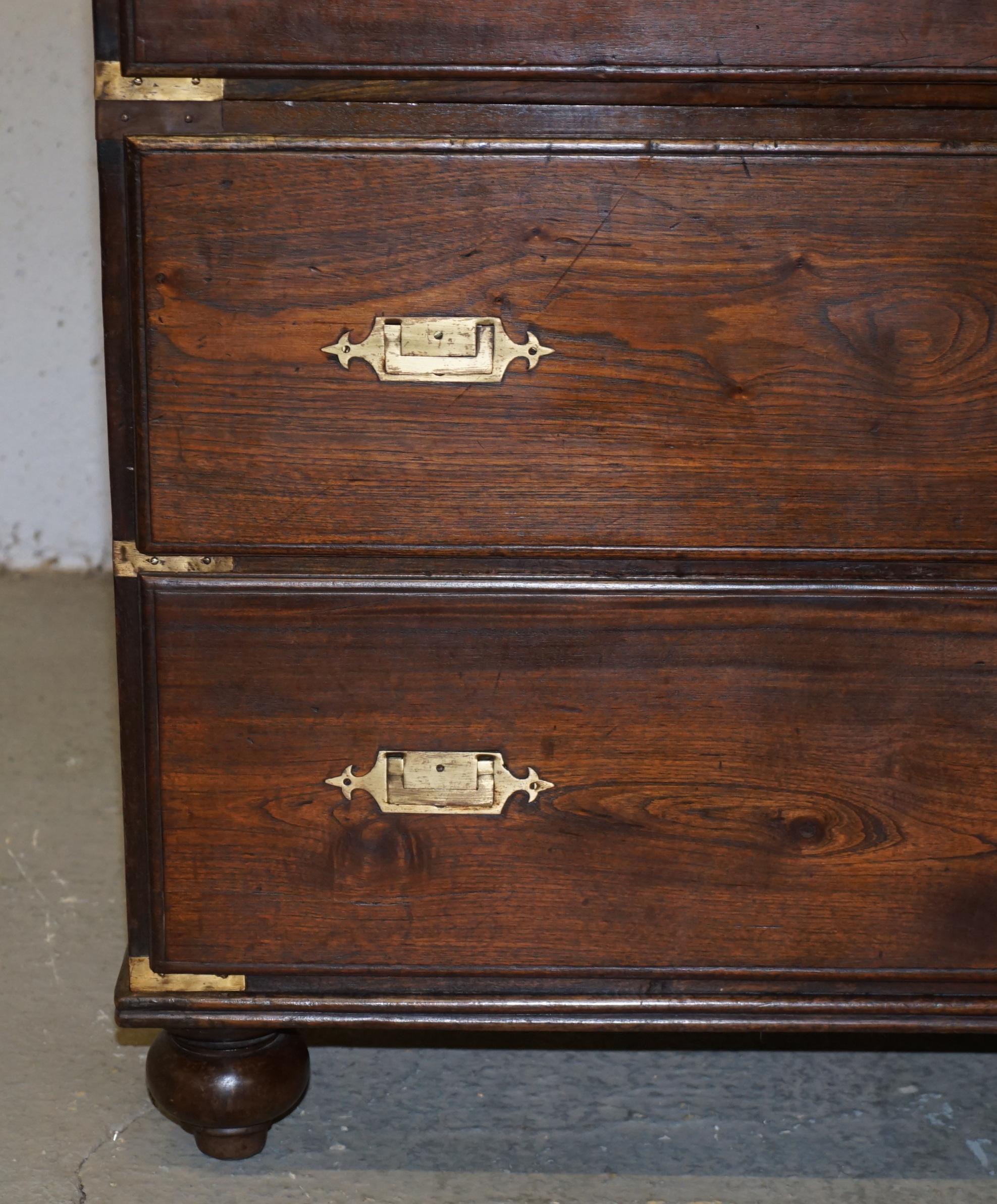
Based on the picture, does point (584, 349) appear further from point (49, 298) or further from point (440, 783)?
point (49, 298)

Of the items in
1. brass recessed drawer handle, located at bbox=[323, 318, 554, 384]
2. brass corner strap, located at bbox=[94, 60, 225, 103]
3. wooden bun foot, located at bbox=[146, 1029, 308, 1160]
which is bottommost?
wooden bun foot, located at bbox=[146, 1029, 308, 1160]

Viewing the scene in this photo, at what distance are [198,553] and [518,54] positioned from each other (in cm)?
37

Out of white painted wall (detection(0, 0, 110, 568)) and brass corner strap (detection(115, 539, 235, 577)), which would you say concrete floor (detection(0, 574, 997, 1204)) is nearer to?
brass corner strap (detection(115, 539, 235, 577))

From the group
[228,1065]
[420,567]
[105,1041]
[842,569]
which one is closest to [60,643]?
[105,1041]

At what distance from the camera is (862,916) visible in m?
0.97

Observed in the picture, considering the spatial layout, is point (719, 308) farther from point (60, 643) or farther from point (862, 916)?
point (60, 643)

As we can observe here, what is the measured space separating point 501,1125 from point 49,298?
186 cm

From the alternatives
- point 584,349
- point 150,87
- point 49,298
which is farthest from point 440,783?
point 49,298

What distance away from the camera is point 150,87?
2.69ft

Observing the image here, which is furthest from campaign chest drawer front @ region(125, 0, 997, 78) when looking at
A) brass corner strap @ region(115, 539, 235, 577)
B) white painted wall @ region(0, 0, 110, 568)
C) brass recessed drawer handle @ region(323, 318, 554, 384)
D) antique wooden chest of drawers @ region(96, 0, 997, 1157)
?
white painted wall @ region(0, 0, 110, 568)

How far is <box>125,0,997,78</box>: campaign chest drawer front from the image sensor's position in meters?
0.81

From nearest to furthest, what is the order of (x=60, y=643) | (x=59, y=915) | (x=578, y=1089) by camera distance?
(x=578, y=1089) < (x=59, y=915) < (x=60, y=643)

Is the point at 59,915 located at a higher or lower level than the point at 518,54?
lower

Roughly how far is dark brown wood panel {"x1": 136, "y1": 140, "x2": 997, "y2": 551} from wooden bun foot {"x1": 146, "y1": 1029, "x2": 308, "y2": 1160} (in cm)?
41
